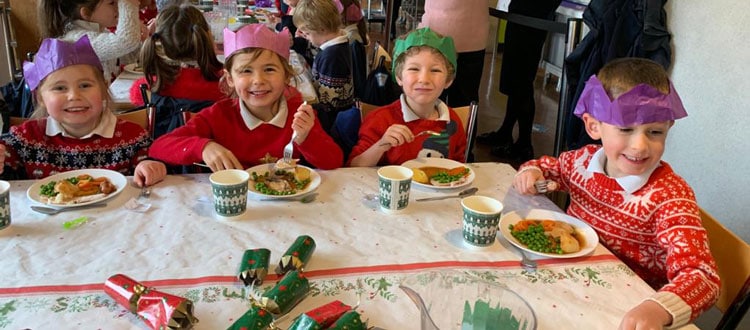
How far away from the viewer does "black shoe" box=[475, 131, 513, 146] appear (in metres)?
4.14

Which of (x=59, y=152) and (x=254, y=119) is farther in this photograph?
(x=254, y=119)

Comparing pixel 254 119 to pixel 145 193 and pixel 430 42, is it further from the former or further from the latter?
pixel 430 42

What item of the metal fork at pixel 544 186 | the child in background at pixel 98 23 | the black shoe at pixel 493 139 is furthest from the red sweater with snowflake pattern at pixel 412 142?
the black shoe at pixel 493 139

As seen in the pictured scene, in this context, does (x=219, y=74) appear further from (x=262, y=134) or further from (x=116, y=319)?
(x=116, y=319)

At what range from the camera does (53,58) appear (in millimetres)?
1565

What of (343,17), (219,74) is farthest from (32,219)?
(343,17)

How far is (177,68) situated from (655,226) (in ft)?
6.08

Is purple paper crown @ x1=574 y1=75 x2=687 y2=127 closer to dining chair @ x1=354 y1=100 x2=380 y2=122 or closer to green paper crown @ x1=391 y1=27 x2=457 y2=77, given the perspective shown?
green paper crown @ x1=391 y1=27 x2=457 y2=77

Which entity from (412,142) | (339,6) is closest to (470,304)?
(412,142)

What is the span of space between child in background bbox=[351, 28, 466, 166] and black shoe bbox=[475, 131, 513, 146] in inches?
88.3

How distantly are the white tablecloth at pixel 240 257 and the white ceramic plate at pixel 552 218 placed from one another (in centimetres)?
2

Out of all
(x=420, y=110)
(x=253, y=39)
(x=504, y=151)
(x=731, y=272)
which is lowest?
(x=504, y=151)

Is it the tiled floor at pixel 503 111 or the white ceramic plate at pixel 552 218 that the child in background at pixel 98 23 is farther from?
the tiled floor at pixel 503 111

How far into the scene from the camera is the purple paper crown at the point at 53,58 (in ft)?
5.14
